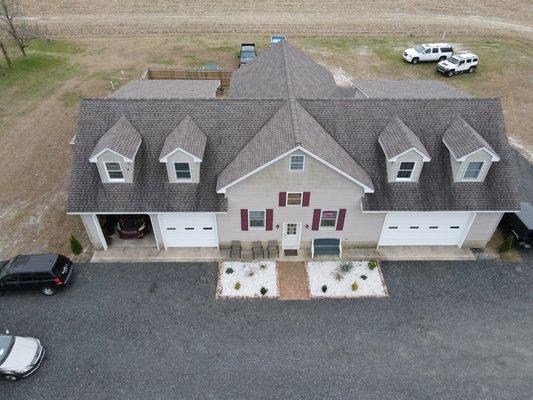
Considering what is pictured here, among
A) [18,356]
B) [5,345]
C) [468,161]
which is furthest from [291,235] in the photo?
[5,345]

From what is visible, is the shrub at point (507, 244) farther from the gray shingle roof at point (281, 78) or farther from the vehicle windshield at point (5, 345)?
the vehicle windshield at point (5, 345)

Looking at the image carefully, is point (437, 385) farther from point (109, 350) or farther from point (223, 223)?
point (109, 350)

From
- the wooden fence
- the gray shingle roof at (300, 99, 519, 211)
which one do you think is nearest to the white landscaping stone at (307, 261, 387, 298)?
the gray shingle roof at (300, 99, 519, 211)

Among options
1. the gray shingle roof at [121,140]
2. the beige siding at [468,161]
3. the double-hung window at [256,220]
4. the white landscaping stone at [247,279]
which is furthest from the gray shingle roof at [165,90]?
the beige siding at [468,161]

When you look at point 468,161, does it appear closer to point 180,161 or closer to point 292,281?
point 292,281

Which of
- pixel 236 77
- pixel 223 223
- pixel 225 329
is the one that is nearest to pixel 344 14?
pixel 236 77
